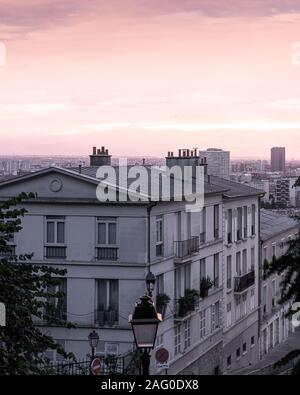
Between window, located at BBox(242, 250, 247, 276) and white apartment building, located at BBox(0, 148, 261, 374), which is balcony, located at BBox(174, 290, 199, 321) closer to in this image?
white apartment building, located at BBox(0, 148, 261, 374)

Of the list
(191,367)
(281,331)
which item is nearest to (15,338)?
(191,367)

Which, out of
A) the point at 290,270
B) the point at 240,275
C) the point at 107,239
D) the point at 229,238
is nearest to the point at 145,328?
the point at 290,270

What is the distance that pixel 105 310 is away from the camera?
2483 centimetres

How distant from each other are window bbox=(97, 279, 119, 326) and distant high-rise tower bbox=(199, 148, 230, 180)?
54.3ft

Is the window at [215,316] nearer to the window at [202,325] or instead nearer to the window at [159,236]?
the window at [202,325]

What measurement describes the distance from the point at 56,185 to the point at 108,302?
382 centimetres

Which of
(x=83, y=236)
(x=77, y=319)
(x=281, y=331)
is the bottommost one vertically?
(x=281, y=331)

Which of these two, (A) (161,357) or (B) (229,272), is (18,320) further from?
(B) (229,272)

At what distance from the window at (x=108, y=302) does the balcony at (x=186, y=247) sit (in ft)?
9.90

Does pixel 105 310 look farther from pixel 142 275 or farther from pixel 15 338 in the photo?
pixel 15 338

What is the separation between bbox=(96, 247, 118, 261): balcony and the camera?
25031 millimetres

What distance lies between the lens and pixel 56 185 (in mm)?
25641

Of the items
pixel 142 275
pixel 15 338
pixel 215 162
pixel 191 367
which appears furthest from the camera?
pixel 215 162
